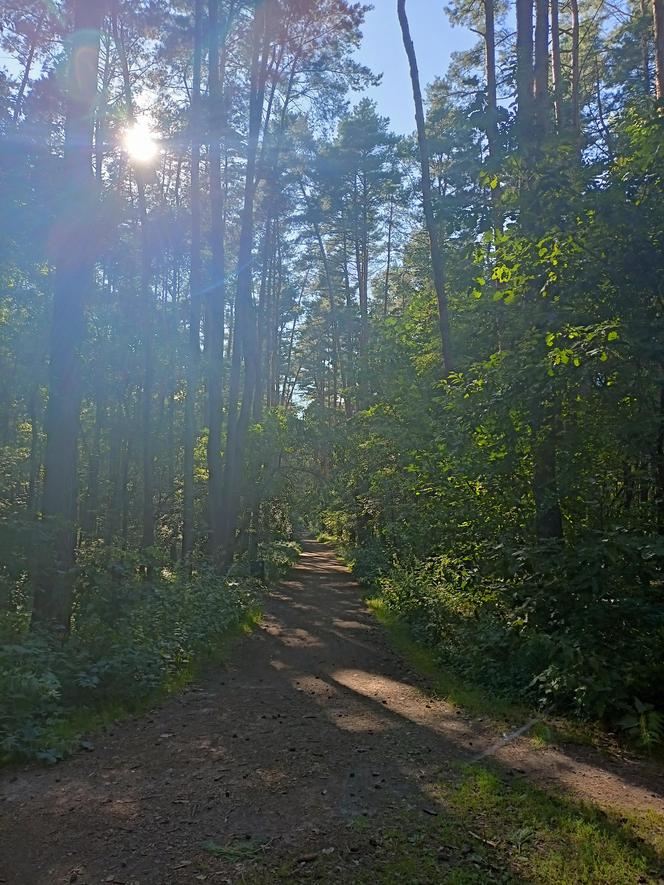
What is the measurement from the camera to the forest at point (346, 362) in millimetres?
6219

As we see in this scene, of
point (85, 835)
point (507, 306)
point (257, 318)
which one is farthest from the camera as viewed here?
point (257, 318)

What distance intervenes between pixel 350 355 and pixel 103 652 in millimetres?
21715

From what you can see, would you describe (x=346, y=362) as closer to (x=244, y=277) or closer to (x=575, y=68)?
(x=244, y=277)

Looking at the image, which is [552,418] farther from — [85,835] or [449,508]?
[85,835]

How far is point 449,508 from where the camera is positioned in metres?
9.72

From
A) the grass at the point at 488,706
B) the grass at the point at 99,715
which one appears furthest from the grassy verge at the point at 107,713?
the grass at the point at 488,706

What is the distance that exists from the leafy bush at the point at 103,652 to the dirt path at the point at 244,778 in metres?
0.38

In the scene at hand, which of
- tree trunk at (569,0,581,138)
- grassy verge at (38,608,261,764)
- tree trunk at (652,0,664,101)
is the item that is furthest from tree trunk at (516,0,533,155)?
grassy verge at (38,608,261,764)

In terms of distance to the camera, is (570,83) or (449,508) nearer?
(449,508)

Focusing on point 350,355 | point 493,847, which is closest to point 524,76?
point 493,847

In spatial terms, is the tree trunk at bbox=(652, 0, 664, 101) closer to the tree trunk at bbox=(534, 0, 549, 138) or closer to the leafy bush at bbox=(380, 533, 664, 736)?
the tree trunk at bbox=(534, 0, 549, 138)

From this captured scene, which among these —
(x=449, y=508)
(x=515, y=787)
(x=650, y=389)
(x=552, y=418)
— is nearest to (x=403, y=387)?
(x=449, y=508)

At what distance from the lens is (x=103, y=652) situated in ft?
22.2

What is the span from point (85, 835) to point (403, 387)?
12.6m
